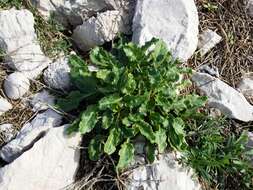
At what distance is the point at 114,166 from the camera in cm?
344

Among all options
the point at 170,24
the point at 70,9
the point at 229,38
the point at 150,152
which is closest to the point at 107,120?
the point at 150,152

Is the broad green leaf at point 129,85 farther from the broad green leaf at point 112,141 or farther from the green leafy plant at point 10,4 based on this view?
the green leafy plant at point 10,4

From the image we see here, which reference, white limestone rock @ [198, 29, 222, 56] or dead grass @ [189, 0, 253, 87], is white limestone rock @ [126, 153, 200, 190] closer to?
dead grass @ [189, 0, 253, 87]

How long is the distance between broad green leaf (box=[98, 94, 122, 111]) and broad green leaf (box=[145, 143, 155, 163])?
1.18 ft

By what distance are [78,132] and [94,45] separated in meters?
0.86

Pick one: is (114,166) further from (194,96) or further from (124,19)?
(124,19)

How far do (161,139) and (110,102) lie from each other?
0.42m

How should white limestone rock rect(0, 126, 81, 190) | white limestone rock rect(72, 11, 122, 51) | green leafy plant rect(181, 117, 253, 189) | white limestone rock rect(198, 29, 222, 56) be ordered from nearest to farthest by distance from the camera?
white limestone rock rect(0, 126, 81, 190) < green leafy plant rect(181, 117, 253, 189) < white limestone rock rect(72, 11, 122, 51) < white limestone rock rect(198, 29, 222, 56)

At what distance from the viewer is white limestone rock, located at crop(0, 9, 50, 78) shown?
3.87 metres

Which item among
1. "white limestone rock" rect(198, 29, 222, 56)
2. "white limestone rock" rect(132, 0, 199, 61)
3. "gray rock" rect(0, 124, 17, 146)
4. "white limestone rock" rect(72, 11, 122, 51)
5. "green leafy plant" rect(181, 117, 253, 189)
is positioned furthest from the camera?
"white limestone rock" rect(198, 29, 222, 56)

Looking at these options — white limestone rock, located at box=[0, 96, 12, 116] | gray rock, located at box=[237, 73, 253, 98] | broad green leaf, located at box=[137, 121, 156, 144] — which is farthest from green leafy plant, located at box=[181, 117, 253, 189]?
white limestone rock, located at box=[0, 96, 12, 116]

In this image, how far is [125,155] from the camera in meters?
3.38

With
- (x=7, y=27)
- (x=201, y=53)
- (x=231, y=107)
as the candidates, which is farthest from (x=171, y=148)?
(x=7, y=27)

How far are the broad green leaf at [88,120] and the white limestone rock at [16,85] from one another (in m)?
0.61
